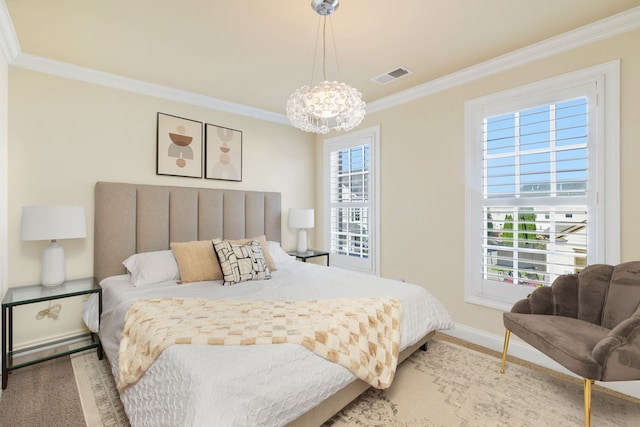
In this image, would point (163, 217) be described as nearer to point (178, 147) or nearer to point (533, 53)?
point (178, 147)

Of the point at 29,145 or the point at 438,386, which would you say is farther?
the point at 29,145

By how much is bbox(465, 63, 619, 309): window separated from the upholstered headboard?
8.12ft

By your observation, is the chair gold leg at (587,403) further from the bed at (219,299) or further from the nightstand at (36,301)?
the nightstand at (36,301)

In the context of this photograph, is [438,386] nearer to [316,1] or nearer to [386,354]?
[386,354]

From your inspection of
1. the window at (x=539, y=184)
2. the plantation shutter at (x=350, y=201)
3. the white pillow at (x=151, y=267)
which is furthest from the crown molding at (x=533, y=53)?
the white pillow at (x=151, y=267)

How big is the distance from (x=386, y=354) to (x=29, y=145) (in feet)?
10.8

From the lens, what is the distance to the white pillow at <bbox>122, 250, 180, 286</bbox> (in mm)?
2500

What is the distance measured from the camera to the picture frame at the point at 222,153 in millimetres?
3424

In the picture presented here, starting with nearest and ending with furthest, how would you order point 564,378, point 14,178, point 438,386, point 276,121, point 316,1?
1. point 316,1
2. point 438,386
3. point 564,378
4. point 14,178
5. point 276,121

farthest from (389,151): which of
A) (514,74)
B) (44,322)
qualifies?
(44,322)

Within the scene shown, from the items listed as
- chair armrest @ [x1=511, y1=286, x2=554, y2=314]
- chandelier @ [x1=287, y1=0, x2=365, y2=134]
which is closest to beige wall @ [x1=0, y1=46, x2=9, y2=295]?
chandelier @ [x1=287, y1=0, x2=365, y2=134]

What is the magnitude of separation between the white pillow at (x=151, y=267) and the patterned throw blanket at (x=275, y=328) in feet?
1.98

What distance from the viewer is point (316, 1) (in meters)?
1.77

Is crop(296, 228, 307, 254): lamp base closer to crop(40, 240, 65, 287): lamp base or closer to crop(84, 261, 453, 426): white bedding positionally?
crop(84, 261, 453, 426): white bedding
